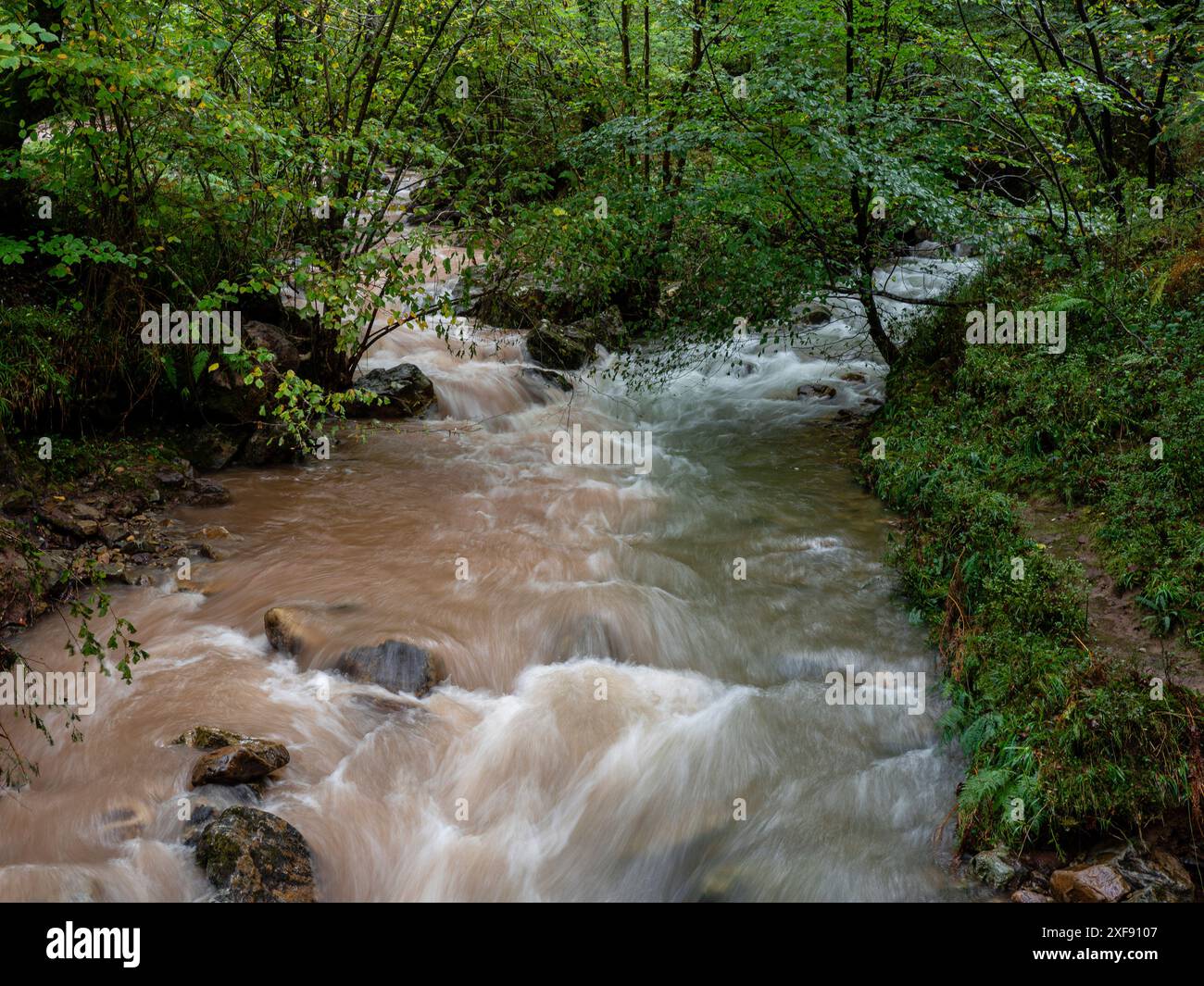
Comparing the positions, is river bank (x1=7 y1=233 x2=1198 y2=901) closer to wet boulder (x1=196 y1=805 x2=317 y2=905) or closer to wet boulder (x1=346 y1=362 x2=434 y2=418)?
wet boulder (x1=196 y1=805 x2=317 y2=905)

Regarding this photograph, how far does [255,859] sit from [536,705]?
227cm

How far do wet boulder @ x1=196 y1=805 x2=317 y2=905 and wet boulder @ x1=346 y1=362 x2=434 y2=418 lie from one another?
7.35m

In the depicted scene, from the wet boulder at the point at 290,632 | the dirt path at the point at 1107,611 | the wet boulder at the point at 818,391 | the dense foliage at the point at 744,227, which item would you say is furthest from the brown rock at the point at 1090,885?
the wet boulder at the point at 818,391

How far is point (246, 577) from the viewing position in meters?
7.28

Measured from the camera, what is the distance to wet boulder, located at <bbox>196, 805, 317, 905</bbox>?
424 centimetres

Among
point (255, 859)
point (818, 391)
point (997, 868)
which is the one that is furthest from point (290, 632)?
point (818, 391)

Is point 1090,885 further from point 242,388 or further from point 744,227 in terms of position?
point 242,388

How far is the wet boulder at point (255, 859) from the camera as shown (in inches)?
167

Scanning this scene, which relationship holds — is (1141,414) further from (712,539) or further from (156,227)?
(156,227)

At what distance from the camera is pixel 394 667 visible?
6.16m

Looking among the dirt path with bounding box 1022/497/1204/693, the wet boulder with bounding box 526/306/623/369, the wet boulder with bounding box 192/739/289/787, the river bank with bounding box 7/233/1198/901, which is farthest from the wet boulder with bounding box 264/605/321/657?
the wet boulder with bounding box 526/306/623/369

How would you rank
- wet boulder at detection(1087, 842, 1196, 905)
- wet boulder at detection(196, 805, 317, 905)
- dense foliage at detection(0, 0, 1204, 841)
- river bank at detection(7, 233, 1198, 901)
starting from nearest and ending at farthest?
wet boulder at detection(1087, 842, 1196, 905)
wet boulder at detection(196, 805, 317, 905)
river bank at detection(7, 233, 1198, 901)
dense foliage at detection(0, 0, 1204, 841)

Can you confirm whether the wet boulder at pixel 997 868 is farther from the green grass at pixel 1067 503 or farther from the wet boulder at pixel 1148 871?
the wet boulder at pixel 1148 871

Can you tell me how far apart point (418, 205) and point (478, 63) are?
145 inches
